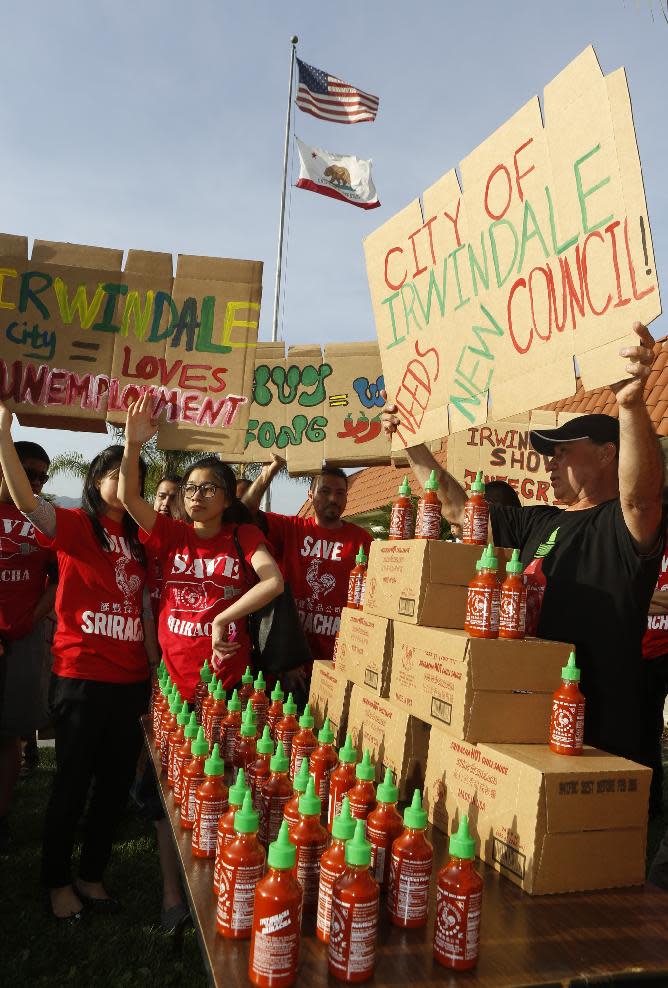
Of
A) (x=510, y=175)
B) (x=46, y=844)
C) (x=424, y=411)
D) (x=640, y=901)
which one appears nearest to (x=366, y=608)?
(x=424, y=411)

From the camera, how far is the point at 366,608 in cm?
294

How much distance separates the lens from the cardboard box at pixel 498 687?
212 centimetres

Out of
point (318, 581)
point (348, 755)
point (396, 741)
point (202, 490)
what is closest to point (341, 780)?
point (348, 755)

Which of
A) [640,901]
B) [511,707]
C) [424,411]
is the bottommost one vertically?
[640,901]

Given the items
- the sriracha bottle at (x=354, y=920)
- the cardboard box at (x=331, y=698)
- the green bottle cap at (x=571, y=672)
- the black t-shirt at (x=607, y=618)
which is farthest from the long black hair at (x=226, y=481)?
the sriracha bottle at (x=354, y=920)

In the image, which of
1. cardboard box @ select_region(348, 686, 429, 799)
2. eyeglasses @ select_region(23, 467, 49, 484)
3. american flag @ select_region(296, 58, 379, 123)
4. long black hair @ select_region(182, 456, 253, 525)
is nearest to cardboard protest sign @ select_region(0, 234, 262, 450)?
long black hair @ select_region(182, 456, 253, 525)

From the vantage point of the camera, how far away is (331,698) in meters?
3.09

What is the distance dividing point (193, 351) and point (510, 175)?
202 centimetres

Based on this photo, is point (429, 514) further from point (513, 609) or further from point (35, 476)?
point (35, 476)

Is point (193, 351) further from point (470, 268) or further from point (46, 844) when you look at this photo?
point (46, 844)

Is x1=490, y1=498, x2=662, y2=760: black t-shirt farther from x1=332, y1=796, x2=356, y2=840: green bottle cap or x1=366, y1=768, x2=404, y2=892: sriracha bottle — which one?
x1=332, y1=796, x2=356, y2=840: green bottle cap

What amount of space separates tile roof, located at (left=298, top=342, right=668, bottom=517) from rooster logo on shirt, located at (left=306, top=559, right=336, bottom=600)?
5.58 feet

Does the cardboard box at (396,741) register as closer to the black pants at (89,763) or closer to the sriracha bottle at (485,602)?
the sriracha bottle at (485,602)

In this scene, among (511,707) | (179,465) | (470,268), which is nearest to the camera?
(511,707)
